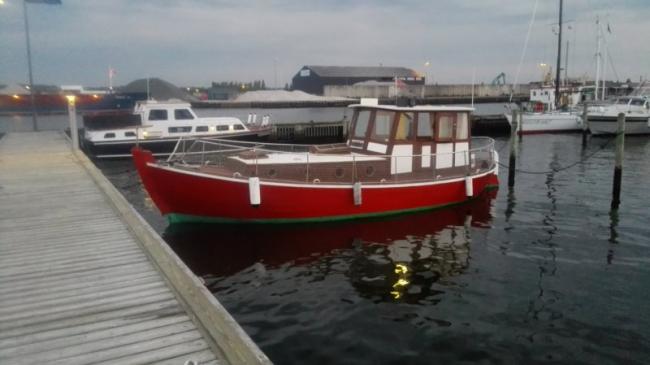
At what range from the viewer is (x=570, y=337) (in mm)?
6910

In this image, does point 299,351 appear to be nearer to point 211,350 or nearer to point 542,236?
point 211,350

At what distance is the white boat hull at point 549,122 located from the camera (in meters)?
38.5

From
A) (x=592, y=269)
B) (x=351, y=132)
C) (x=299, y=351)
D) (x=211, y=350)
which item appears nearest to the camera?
(x=211, y=350)

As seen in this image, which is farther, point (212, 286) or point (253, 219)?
point (253, 219)

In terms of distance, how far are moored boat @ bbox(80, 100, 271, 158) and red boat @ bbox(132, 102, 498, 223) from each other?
12922 mm

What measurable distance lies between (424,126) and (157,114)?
1699 centimetres

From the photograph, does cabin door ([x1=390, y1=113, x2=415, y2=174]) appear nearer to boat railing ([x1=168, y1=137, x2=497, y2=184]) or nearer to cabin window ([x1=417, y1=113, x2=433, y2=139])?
boat railing ([x1=168, y1=137, x2=497, y2=184])

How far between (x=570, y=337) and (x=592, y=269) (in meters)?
3.31

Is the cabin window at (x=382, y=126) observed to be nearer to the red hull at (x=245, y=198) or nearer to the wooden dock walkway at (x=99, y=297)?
the red hull at (x=245, y=198)

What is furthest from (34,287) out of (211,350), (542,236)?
(542,236)

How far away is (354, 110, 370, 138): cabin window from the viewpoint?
1386cm

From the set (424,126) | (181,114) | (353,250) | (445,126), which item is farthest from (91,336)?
(181,114)

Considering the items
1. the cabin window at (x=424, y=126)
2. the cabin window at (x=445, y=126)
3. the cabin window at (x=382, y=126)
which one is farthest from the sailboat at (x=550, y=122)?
the cabin window at (x=382, y=126)

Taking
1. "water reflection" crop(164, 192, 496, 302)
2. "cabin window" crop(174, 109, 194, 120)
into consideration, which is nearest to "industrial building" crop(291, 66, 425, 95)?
"cabin window" crop(174, 109, 194, 120)
